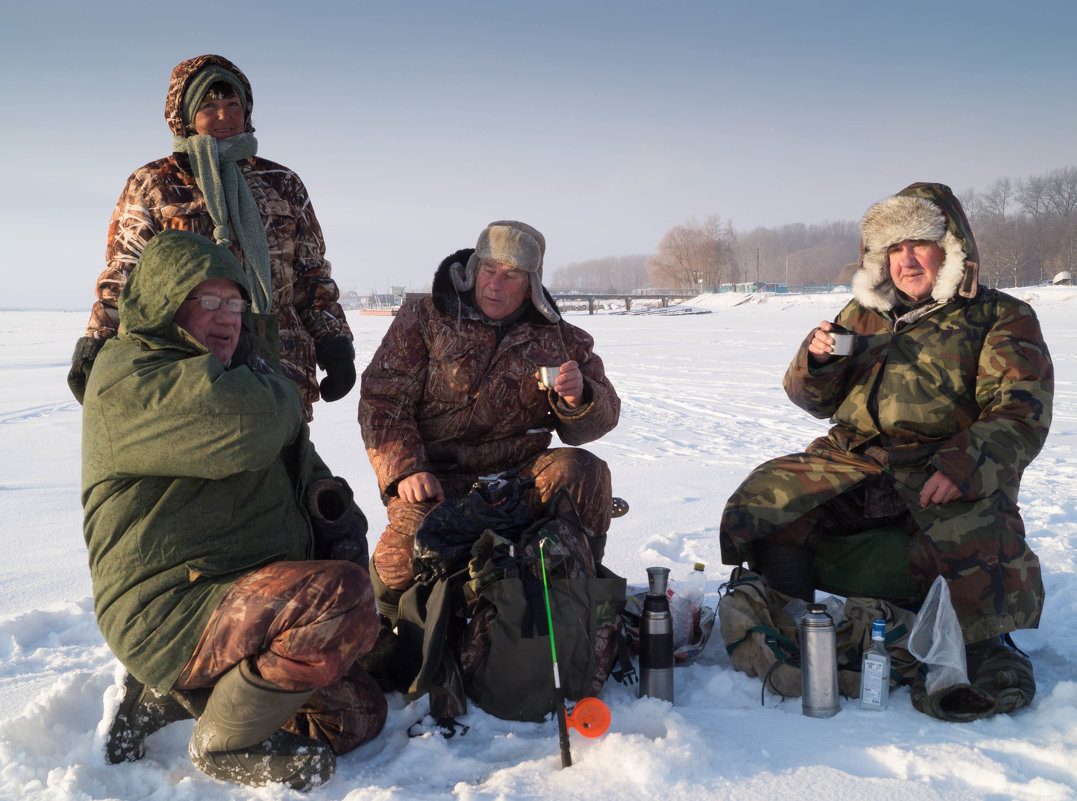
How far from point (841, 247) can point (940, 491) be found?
137 m

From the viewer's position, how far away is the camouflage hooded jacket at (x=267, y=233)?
3.22 m

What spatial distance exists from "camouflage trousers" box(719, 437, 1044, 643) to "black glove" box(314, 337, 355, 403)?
173cm

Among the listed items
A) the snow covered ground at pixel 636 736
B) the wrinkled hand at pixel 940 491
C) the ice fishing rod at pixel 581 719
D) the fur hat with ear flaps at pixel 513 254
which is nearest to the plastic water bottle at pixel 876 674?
the snow covered ground at pixel 636 736

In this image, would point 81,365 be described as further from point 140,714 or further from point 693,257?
point 693,257

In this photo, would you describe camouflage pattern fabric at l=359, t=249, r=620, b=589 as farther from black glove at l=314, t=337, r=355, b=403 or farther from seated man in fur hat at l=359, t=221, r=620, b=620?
black glove at l=314, t=337, r=355, b=403

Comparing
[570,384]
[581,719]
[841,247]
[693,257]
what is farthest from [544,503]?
[841,247]

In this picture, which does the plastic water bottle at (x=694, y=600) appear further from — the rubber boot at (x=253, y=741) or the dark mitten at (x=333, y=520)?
the rubber boot at (x=253, y=741)

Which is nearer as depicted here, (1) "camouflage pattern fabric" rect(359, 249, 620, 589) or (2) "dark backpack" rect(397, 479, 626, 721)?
(2) "dark backpack" rect(397, 479, 626, 721)

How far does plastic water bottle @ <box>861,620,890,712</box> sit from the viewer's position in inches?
105

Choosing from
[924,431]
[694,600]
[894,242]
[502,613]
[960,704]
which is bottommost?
[960,704]

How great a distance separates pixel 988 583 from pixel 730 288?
248 ft

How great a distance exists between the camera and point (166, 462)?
6.82 ft

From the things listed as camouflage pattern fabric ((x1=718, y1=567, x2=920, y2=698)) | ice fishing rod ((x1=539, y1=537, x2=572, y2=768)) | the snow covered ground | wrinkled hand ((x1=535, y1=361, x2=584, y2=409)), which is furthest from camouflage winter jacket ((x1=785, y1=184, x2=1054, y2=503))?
ice fishing rod ((x1=539, y1=537, x2=572, y2=768))

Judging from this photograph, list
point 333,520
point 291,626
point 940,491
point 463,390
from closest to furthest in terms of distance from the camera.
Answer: point 291,626 < point 333,520 < point 940,491 < point 463,390
